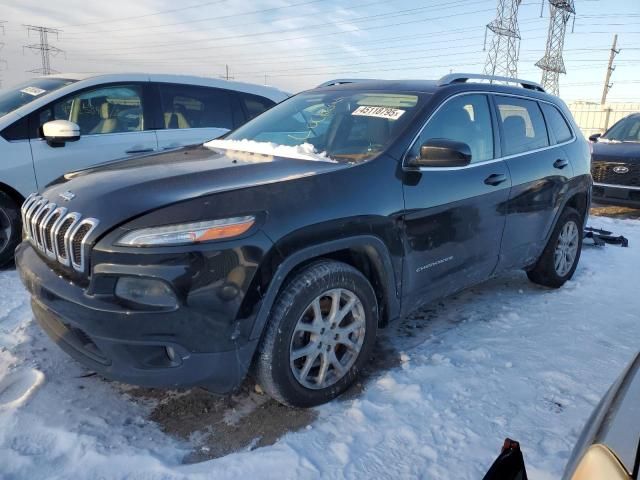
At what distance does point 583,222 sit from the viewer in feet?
16.0

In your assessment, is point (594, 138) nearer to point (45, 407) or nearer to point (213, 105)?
point (213, 105)

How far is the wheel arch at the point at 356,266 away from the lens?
2.34 meters

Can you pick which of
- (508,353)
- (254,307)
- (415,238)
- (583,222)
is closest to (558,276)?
(583,222)

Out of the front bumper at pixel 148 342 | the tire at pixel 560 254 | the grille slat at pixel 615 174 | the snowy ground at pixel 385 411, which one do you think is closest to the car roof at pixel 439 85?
the tire at pixel 560 254

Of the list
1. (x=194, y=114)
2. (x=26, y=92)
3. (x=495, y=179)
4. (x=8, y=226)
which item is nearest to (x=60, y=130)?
(x=8, y=226)

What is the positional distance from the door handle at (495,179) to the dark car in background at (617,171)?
5651 millimetres

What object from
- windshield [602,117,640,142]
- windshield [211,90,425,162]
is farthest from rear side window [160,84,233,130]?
windshield [602,117,640,142]

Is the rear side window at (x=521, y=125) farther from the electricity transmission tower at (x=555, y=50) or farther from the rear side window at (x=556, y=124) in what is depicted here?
the electricity transmission tower at (x=555, y=50)

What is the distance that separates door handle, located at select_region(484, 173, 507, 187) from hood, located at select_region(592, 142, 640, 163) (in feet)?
19.8

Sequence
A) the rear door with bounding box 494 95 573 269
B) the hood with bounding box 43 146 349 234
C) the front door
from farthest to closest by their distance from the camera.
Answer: the front door
the rear door with bounding box 494 95 573 269
the hood with bounding box 43 146 349 234

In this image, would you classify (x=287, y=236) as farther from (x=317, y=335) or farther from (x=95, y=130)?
(x=95, y=130)

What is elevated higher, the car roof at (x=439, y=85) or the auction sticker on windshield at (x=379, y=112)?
the car roof at (x=439, y=85)

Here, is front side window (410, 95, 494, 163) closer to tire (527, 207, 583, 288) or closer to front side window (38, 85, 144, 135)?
tire (527, 207, 583, 288)

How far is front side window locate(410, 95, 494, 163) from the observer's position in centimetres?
323
